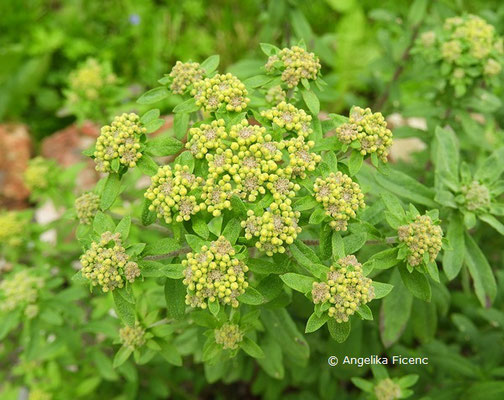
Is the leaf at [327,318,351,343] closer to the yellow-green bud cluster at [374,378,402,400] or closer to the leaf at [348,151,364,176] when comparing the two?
the leaf at [348,151,364,176]

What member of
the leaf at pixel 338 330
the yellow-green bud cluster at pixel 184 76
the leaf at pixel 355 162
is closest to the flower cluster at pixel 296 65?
the yellow-green bud cluster at pixel 184 76

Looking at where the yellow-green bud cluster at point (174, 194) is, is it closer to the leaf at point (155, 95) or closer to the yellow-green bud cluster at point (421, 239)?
the leaf at point (155, 95)

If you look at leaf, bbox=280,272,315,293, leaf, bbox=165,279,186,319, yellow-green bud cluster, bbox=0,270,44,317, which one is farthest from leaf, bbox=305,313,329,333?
yellow-green bud cluster, bbox=0,270,44,317

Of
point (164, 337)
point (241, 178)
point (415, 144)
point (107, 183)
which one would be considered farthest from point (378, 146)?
point (415, 144)

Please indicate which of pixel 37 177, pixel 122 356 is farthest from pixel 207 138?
pixel 37 177

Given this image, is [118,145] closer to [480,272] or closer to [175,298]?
[175,298]

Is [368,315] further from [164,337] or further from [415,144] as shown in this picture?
[415,144]
